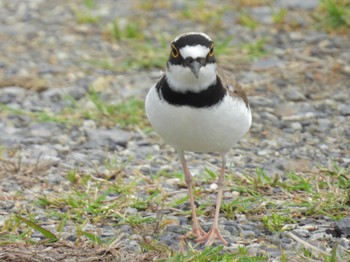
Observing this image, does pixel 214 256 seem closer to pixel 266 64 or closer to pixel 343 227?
pixel 343 227

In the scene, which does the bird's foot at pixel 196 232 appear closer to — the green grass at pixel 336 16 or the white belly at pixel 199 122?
the white belly at pixel 199 122

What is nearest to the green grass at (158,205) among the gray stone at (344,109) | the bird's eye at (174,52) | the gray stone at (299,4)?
the bird's eye at (174,52)

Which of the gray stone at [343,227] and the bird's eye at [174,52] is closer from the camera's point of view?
the bird's eye at [174,52]

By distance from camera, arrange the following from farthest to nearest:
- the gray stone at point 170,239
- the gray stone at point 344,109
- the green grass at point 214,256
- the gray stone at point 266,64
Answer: the gray stone at point 266,64 < the gray stone at point 344,109 < the gray stone at point 170,239 < the green grass at point 214,256

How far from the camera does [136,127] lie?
6941 millimetres

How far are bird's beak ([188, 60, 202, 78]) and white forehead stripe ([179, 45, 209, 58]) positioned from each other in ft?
0.14

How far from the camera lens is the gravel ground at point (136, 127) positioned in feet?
16.0

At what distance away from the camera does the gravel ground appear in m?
4.88

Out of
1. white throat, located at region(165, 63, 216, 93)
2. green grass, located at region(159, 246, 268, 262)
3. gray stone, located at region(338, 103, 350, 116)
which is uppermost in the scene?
white throat, located at region(165, 63, 216, 93)

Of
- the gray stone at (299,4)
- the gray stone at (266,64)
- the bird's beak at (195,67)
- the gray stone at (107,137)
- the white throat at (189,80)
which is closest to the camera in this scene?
the bird's beak at (195,67)

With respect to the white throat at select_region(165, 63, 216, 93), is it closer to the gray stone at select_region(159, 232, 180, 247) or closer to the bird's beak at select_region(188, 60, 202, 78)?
the bird's beak at select_region(188, 60, 202, 78)

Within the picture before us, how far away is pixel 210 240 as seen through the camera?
15.6ft

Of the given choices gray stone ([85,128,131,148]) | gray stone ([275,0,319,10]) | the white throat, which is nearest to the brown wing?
the white throat

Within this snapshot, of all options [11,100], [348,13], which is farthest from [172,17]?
[11,100]
